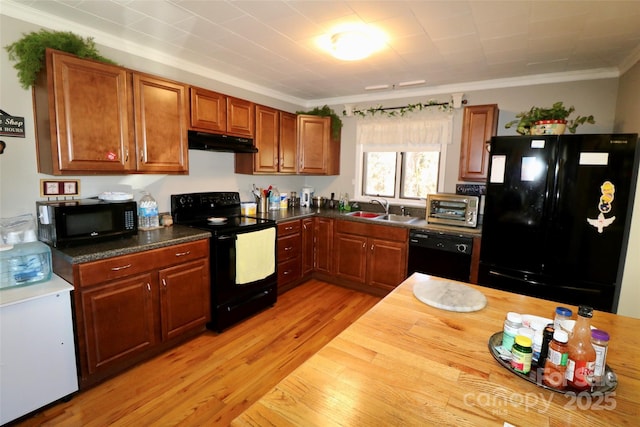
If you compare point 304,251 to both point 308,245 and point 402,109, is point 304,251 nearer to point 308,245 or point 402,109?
point 308,245

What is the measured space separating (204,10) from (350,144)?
2.61m

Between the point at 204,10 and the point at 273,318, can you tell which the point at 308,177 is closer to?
the point at 273,318

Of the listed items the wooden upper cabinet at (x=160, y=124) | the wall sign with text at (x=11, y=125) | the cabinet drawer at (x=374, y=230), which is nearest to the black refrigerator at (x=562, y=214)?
the cabinet drawer at (x=374, y=230)

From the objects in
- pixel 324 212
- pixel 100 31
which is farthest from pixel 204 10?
pixel 324 212

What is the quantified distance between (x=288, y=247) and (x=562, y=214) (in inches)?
101

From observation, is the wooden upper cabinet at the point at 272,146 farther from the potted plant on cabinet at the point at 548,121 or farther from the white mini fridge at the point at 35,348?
the potted plant on cabinet at the point at 548,121

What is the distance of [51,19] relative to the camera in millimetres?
2174

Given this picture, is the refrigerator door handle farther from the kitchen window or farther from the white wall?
the kitchen window

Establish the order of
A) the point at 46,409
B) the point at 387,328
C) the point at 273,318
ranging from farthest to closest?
1. the point at 273,318
2. the point at 46,409
3. the point at 387,328

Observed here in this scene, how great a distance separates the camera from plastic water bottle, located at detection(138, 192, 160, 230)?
268 cm

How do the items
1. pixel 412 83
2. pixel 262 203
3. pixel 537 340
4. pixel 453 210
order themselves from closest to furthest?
pixel 537 340
pixel 453 210
pixel 412 83
pixel 262 203

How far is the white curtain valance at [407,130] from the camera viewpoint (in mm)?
3670

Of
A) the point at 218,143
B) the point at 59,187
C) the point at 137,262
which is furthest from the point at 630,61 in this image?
the point at 59,187

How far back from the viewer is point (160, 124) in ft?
8.43
